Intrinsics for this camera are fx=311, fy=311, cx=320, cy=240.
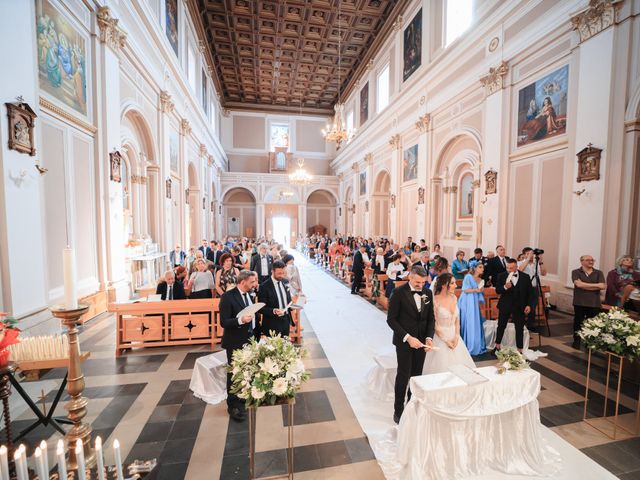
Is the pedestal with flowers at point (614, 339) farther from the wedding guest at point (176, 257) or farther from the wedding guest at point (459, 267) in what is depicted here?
the wedding guest at point (176, 257)

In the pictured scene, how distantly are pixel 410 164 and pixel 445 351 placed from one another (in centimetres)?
1215

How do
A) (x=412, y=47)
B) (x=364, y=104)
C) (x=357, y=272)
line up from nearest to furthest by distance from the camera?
(x=357, y=272)
(x=412, y=47)
(x=364, y=104)

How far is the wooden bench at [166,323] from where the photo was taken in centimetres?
508

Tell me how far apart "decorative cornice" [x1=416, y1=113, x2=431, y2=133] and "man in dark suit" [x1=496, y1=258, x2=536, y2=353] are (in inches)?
348

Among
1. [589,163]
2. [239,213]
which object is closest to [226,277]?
[589,163]

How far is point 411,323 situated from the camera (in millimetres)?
3191

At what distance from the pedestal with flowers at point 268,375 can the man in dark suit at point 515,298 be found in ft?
13.1

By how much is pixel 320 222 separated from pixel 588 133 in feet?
73.4

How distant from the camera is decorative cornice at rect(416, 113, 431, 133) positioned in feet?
40.0

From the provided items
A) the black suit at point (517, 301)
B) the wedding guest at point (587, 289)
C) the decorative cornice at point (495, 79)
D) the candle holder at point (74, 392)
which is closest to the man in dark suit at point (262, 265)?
the black suit at point (517, 301)

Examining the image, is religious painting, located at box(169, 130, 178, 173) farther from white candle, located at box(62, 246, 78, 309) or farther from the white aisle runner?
white candle, located at box(62, 246, 78, 309)

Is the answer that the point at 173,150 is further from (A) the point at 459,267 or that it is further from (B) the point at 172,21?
(A) the point at 459,267

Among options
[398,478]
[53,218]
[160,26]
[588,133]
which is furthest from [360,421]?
[160,26]

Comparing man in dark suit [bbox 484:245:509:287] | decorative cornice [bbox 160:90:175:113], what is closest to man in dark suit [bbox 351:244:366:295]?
man in dark suit [bbox 484:245:509:287]
